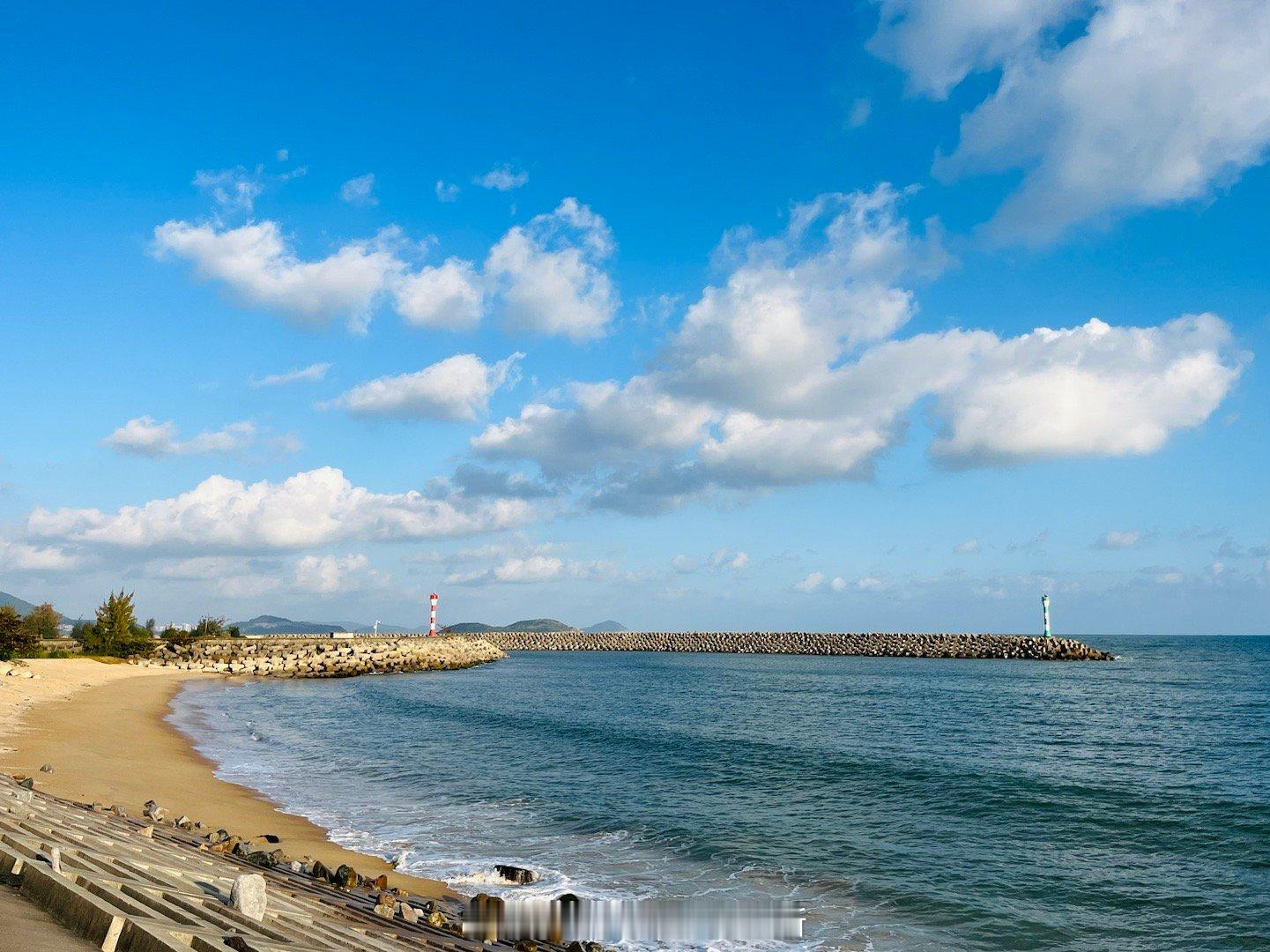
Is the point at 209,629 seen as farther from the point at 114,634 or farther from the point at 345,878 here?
the point at 345,878

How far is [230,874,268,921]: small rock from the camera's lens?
25.2 feet

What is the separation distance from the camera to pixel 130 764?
25.2 meters

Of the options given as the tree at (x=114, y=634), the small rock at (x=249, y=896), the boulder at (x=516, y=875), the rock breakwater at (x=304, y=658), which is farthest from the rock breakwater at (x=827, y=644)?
the small rock at (x=249, y=896)

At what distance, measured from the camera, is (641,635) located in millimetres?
183625

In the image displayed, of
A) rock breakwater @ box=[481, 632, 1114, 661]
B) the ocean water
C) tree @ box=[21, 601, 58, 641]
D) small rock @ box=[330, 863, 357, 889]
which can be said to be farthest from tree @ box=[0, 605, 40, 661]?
rock breakwater @ box=[481, 632, 1114, 661]

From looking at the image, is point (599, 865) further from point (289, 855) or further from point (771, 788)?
point (771, 788)

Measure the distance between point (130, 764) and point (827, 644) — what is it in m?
122

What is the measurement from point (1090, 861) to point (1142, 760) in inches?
595

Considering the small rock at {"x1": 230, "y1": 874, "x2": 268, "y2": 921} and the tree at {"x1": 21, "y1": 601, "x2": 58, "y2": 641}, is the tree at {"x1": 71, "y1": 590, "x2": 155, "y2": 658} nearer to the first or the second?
the tree at {"x1": 21, "y1": 601, "x2": 58, "y2": 641}

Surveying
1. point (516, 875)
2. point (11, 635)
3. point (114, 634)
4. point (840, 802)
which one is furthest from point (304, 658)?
point (516, 875)

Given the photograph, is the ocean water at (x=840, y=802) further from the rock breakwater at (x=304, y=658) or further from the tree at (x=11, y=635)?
the rock breakwater at (x=304, y=658)

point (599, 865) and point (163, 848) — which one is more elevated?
point (163, 848)

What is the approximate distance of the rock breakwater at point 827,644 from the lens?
4461 inches

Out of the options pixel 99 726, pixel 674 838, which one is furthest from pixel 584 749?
pixel 99 726
